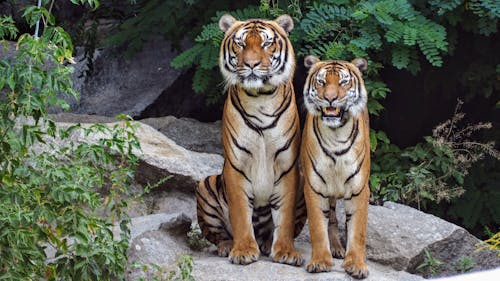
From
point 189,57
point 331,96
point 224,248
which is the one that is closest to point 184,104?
point 189,57

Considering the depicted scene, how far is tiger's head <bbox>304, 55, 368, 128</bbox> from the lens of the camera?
220 inches

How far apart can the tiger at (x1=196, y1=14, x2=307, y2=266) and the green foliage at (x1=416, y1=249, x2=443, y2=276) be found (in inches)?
40.6

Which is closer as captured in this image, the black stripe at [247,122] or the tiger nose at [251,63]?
the tiger nose at [251,63]

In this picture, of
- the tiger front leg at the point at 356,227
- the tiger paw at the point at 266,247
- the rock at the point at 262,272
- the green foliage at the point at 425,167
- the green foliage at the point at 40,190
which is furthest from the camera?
the green foliage at the point at 425,167

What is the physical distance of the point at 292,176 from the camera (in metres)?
Answer: 5.91

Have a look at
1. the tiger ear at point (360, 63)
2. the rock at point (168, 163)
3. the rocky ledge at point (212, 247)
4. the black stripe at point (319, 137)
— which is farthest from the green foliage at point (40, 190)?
the tiger ear at point (360, 63)

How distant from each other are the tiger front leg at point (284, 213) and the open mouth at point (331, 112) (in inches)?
20.2

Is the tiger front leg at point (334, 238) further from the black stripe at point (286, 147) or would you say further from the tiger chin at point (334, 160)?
the black stripe at point (286, 147)

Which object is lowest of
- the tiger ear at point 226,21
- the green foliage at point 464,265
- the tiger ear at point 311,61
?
the green foliage at point 464,265

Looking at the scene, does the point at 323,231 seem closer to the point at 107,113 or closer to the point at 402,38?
the point at 402,38

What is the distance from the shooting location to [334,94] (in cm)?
558

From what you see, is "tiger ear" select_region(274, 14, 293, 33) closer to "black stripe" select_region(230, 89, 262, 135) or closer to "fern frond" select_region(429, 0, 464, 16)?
"black stripe" select_region(230, 89, 262, 135)

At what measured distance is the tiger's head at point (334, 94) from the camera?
558cm

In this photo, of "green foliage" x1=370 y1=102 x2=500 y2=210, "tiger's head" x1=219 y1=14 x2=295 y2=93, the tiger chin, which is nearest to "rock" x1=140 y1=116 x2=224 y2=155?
"green foliage" x1=370 y1=102 x2=500 y2=210
